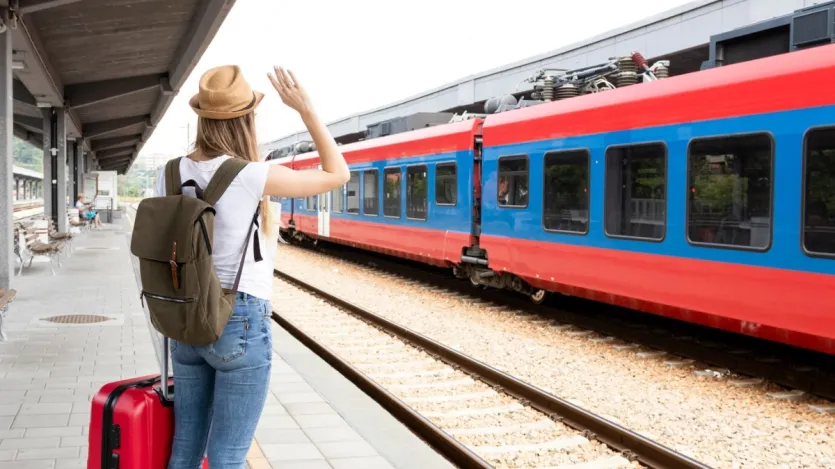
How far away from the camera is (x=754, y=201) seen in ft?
25.1

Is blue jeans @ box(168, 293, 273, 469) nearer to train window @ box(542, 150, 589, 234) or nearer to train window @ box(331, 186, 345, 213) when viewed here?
train window @ box(542, 150, 589, 234)

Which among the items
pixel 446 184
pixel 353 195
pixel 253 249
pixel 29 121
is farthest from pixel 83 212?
pixel 253 249

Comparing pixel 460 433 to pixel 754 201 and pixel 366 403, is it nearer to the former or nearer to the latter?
pixel 366 403

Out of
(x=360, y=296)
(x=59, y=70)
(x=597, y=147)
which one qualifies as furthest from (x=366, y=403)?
(x=59, y=70)

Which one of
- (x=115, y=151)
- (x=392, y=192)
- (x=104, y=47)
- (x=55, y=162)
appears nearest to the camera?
(x=104, y=47)

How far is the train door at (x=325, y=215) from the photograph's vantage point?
22.4 meters

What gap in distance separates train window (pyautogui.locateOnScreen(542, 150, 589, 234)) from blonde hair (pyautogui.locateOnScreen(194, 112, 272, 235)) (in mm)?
7883

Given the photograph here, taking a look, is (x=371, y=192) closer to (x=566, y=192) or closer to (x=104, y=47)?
(x=104, y=47)

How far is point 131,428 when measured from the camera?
9.19 feet

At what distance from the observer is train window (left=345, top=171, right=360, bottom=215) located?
19.8 meters

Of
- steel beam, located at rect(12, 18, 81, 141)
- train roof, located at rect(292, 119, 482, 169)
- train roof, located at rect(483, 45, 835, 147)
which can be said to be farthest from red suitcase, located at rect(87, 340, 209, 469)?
train roof, located at rect(292, 119, 482, 169)

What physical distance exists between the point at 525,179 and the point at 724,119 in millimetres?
4054

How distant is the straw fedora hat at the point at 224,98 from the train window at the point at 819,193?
→ 18.3ft

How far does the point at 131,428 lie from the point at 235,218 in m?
0.80
